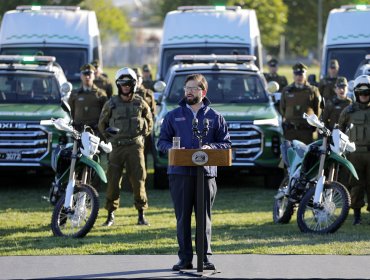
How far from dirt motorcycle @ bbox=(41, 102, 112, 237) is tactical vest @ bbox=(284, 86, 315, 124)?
544 centimetres

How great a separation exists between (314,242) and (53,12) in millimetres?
13885

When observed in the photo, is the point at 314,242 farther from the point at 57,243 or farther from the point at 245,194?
the point at 245,194

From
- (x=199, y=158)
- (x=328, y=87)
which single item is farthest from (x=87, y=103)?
(x=199, y=158)

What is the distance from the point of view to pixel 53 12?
25312mm

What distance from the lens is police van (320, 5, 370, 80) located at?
23234 millimetres

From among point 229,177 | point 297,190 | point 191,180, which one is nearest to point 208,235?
point 191,180

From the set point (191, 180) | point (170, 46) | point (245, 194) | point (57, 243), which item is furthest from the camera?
point (170, 46)

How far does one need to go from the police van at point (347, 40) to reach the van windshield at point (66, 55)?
190 inches

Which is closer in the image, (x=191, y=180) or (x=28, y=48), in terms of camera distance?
(x=191, y=180)

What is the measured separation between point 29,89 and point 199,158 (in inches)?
367

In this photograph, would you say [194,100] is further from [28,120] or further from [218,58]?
[218,58]

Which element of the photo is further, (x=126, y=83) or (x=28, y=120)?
(x=28, y=120)

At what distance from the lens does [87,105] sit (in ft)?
60.0

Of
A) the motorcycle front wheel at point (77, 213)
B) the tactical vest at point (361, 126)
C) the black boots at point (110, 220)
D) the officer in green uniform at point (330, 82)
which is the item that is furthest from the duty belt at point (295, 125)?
the motorcycle front wheel at point (77, 213)
